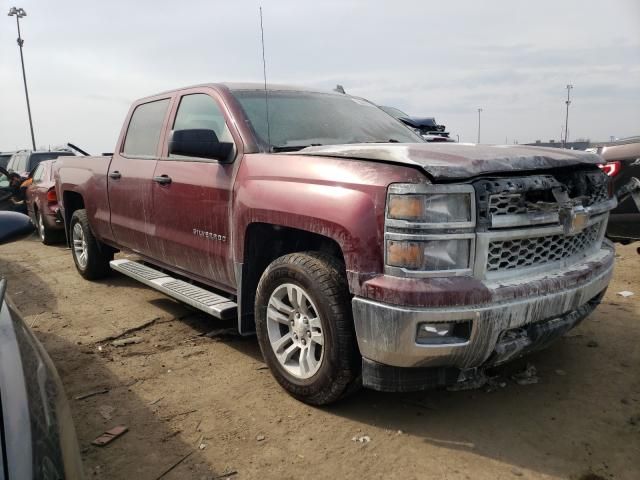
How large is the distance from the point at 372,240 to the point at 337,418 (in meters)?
1.08

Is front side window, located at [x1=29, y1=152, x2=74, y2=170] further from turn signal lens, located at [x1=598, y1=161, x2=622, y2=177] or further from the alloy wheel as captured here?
turn signal lens, located at [x1=598, y1=161, x2=622, y2=177]

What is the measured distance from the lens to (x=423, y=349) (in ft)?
7.70

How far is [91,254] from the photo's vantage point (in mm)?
5797

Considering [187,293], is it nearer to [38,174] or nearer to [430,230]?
[430,230]

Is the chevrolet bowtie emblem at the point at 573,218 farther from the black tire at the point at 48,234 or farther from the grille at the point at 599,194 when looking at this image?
the black tire at the point at 48,234

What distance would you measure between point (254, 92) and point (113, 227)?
7.42ft

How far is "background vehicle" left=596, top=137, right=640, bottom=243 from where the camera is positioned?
181 inches

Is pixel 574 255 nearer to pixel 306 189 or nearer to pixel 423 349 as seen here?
pixel 423 349

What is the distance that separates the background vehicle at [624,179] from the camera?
4605 mm

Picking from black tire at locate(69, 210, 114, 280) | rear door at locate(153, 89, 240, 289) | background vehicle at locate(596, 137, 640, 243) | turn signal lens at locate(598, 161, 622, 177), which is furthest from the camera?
black tire at locate(69, 210, 114, 280)

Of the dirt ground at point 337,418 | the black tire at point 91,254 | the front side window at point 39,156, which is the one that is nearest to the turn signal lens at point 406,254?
the dirt ground at point 337,418

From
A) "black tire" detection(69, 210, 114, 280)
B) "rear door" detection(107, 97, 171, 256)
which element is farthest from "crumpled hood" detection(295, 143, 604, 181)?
"black tire" detection(69, 210, 114, 280)

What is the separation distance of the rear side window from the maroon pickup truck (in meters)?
0.57

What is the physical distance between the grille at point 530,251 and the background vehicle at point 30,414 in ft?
6.13
